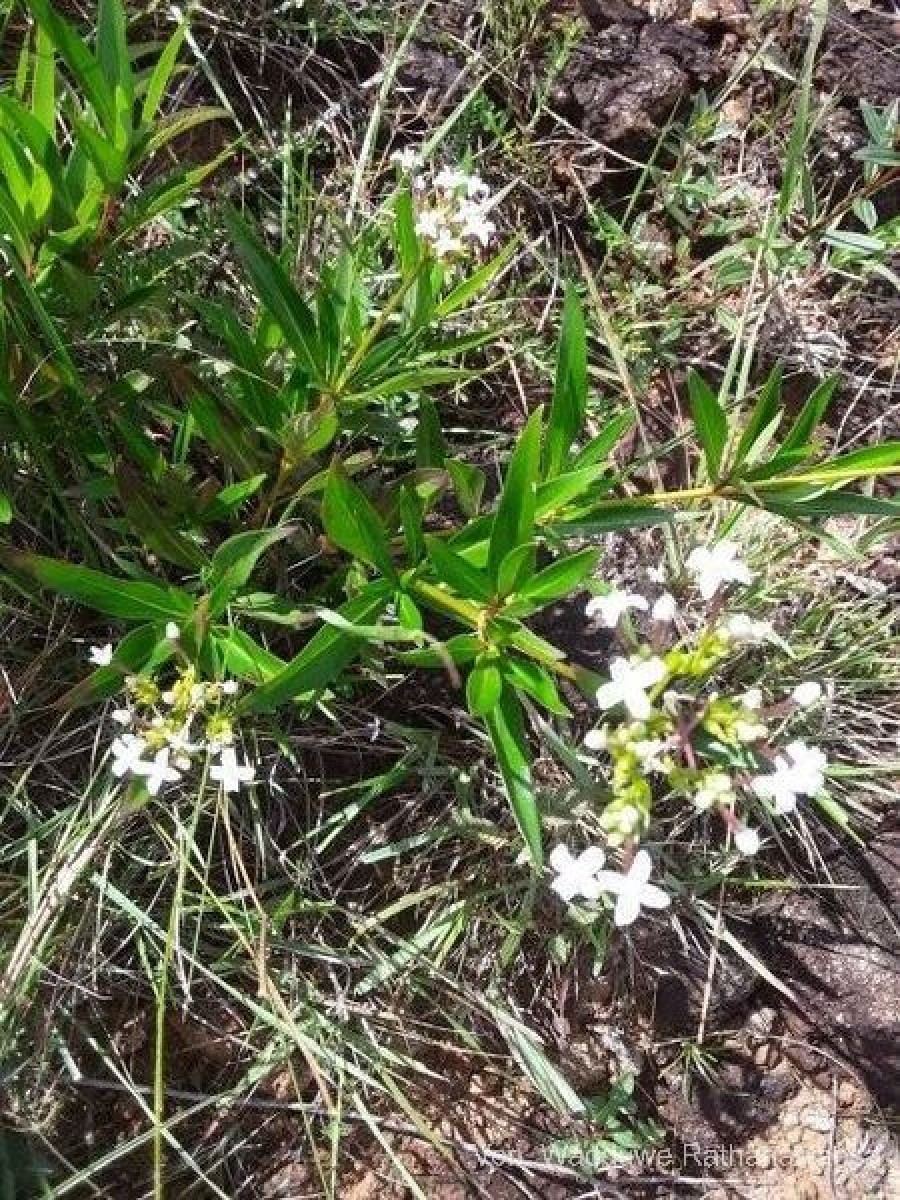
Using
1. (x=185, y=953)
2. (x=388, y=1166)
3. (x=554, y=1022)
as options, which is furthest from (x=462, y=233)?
(x=388, y=1166)

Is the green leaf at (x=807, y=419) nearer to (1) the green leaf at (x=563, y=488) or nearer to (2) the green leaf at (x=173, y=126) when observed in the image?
(1) the green leaf at (x=563, y=488)

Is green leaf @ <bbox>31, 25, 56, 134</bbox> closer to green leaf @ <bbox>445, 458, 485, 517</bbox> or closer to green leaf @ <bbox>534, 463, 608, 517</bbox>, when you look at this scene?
green leaf @ <bbox>445, 458, 485, 517</bbox>

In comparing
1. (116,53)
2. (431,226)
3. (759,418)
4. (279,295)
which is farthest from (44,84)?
(759,418)

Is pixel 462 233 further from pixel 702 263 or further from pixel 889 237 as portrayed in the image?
pixel 889 237

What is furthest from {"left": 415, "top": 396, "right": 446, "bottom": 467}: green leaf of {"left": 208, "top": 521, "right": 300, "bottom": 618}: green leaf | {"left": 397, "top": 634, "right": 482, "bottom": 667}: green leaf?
{"left": 397, "top": 634, "right": 482, "bottom": 667}: green leaf

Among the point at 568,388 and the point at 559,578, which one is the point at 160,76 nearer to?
the point at 568,388
